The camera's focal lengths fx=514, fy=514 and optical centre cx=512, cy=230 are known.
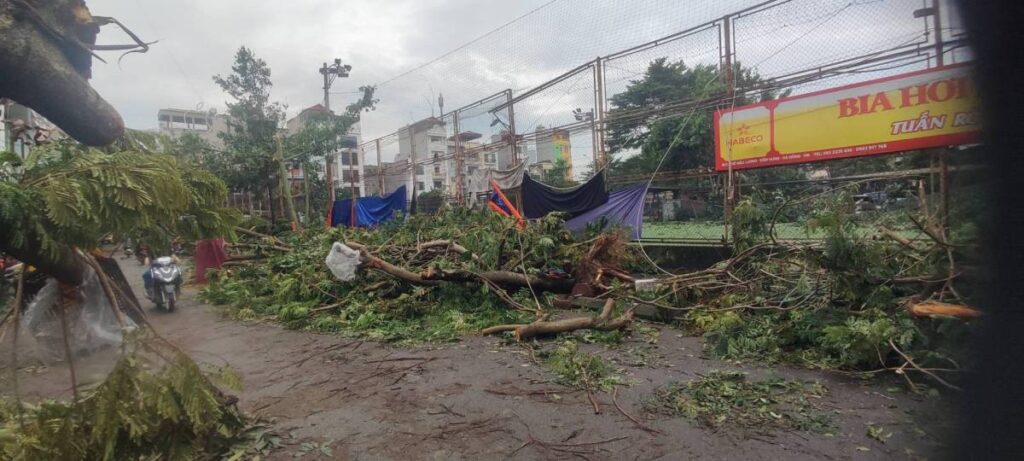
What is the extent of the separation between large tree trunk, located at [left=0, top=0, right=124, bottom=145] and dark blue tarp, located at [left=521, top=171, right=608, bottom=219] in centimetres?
781

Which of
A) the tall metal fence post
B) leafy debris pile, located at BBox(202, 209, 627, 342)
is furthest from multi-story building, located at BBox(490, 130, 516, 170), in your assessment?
the tall metal fence post

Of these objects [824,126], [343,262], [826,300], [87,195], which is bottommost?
[826,300]

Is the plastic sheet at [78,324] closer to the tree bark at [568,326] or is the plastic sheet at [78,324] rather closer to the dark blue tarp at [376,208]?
the tree bark at [568,326]

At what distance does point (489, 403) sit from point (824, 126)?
5773 millimetres

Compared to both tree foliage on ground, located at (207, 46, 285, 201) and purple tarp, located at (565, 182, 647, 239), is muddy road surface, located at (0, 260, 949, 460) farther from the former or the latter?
tree foliage on ground, located at (207, 46, 285, 201)

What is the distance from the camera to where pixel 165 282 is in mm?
8008

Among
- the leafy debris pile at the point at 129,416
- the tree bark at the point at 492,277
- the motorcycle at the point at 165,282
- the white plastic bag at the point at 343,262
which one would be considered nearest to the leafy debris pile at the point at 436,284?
the tree bark at the point at 492,277

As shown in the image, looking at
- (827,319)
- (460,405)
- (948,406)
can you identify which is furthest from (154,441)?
(827,319)

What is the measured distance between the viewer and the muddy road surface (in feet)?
10.0

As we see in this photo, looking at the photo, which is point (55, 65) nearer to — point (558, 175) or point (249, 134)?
point (558, 175)

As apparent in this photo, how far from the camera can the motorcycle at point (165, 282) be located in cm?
803

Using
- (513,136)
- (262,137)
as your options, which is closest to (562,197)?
(513,136)

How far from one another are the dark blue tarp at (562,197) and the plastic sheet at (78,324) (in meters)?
6.89

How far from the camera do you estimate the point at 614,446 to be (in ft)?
10.1
